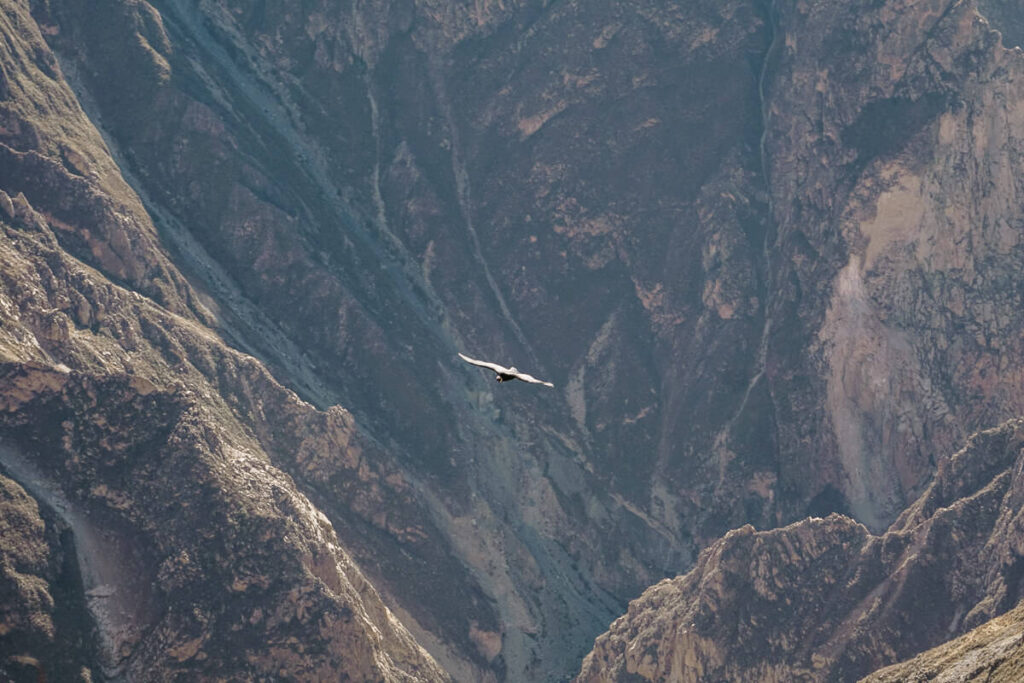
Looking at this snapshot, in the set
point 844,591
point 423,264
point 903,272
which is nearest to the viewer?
point 844,591

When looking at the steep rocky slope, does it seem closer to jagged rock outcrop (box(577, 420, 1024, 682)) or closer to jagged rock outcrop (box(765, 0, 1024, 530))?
jagged rock outcrop (box(577, 420, 1024, 682))

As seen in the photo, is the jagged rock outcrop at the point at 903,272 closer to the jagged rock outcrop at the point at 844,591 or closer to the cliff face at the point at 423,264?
the cliff face at the point at 423,264

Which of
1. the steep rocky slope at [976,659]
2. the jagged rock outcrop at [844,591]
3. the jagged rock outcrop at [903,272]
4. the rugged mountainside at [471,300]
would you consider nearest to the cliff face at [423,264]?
the rugged mountainside at [471,300]

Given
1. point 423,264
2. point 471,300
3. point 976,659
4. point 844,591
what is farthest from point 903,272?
point 976,659

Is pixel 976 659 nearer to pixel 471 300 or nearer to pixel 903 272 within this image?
pixel 903 272

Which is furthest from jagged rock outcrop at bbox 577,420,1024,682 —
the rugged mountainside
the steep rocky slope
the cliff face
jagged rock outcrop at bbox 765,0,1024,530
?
jagged rock outcrop at bbox 765,0,1024,530

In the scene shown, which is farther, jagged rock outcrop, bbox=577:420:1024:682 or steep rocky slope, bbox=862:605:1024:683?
jagged rock outcrop, bbox=577:420:1024:682
